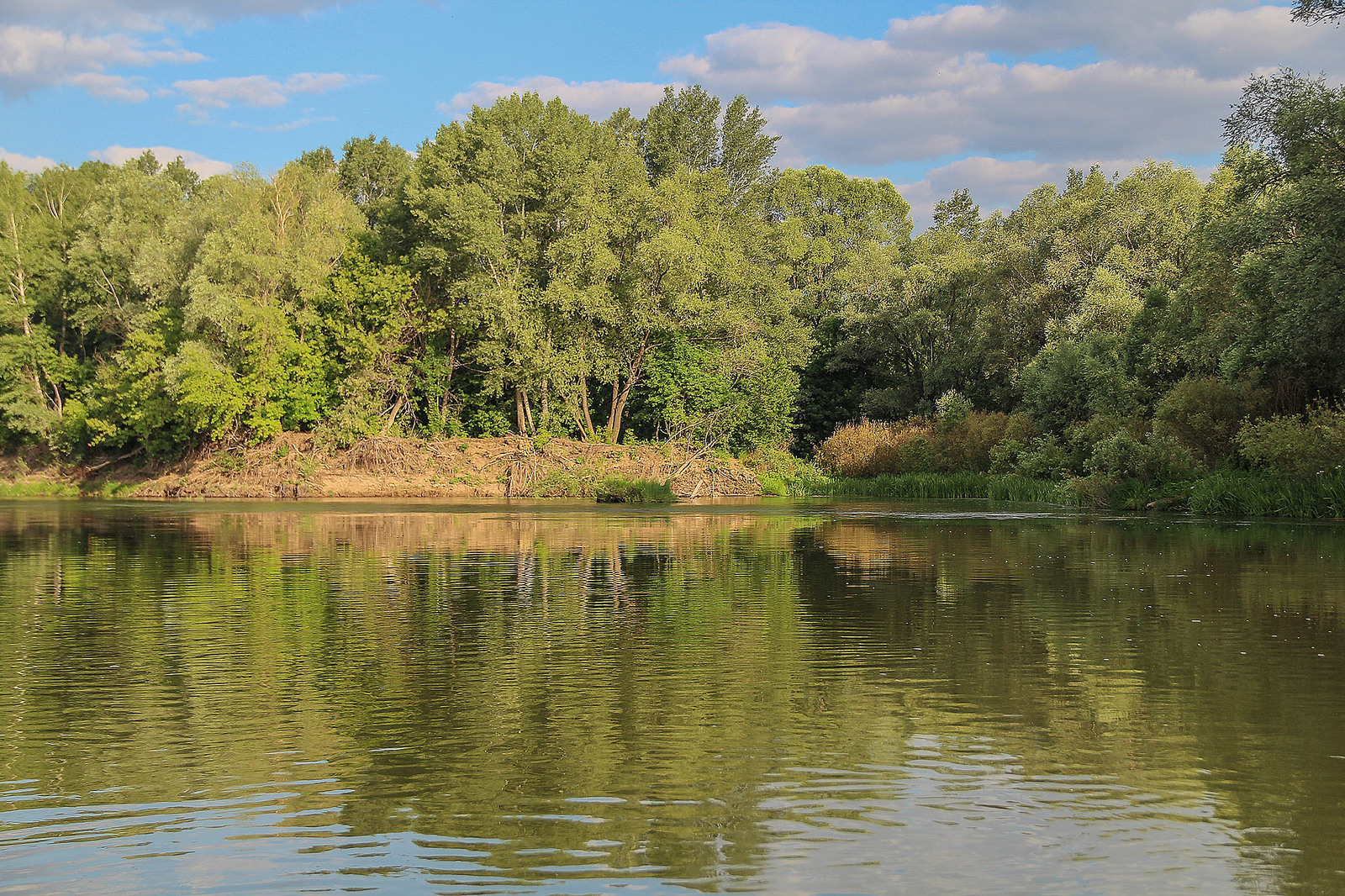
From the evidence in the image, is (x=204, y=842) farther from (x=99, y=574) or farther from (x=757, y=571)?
(x=99, y=574)

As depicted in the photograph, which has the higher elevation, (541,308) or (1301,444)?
(541,308)

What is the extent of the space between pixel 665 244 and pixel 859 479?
16121 millimetres

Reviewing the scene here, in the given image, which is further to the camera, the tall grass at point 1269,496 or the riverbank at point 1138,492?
the riverbank at point 1138,492

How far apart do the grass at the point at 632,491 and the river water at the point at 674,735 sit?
3247 centimetres

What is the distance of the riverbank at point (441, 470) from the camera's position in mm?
52562

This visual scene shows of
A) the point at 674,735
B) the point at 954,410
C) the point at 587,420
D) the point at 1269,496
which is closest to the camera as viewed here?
the point at 674,735

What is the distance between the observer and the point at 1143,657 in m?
10.6

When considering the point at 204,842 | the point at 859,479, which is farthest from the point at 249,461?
the point at 204,842

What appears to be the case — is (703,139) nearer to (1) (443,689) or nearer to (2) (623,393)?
(2) (623,393)

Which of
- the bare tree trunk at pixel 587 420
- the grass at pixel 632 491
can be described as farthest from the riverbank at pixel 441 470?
the bare tree trunk at pixel 587 420

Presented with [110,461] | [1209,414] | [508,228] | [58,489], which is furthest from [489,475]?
[1209,414]

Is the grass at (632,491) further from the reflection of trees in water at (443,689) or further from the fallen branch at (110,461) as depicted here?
the fallen branch at (110,461)

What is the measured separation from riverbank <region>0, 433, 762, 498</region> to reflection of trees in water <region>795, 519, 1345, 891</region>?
104 feet

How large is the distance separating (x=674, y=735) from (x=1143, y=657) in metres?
5.63
